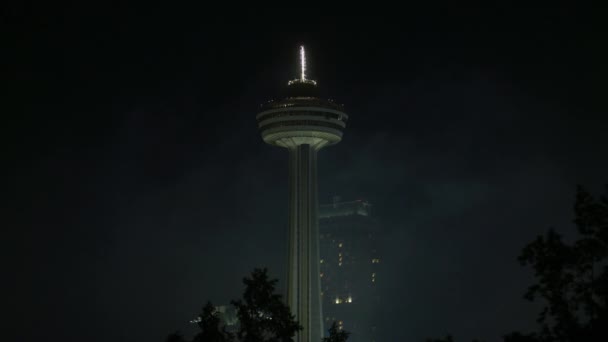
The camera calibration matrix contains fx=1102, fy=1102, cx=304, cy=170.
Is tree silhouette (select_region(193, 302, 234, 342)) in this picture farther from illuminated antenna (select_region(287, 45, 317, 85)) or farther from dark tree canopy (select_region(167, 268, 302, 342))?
illuminated antenna (select_region(287, 45, 317, 85))

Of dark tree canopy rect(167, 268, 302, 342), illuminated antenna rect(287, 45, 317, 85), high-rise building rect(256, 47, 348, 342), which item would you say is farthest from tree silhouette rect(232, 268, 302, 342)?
illuminated antenna rect(287, 45, 317, 85)

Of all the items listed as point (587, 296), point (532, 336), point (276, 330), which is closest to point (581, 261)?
point (587, 296)

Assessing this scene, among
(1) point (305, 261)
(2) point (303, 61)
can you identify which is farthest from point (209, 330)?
(2) point (303, 61)

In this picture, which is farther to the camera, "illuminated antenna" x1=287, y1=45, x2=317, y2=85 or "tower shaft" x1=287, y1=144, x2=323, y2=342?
"illuminated antenna" x1=287, y1=45, x2=317, y2=85

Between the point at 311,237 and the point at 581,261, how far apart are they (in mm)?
128620

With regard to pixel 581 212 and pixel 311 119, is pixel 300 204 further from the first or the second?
pixel 581 212

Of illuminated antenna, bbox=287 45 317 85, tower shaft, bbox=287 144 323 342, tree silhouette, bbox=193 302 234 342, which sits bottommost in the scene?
tree silhouette, bbox=193 302 234 342

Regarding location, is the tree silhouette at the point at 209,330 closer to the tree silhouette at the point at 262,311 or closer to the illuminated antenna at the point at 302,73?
the tree silhouette at the point at 262,311

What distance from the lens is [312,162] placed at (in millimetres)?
184375

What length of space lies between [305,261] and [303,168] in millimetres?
16148

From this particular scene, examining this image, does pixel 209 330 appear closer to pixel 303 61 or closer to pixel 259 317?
pixel 259 317

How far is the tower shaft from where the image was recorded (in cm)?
17625

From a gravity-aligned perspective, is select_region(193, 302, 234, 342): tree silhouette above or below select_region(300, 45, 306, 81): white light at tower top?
below

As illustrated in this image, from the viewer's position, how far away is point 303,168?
183000mm
